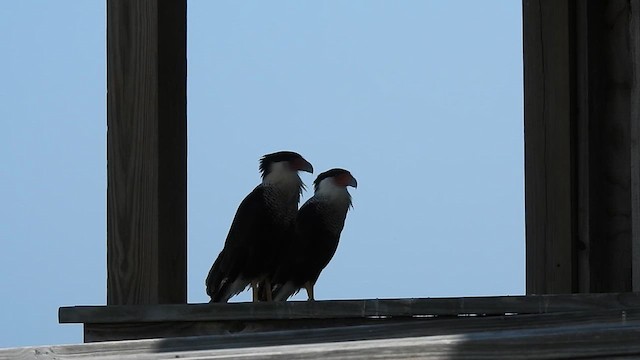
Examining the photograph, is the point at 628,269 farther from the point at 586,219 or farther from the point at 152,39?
the point at 152,39

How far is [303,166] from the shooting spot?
664 centimetres

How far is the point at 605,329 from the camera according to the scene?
63.7 inches

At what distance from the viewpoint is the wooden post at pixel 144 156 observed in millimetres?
3594

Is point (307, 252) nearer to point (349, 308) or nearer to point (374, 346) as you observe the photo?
point (349, 308)

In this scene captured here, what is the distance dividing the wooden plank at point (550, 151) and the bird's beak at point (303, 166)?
2229 mm

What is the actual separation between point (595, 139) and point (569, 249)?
0.37 m

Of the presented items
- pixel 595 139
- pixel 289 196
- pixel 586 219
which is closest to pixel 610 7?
pixel 595 139

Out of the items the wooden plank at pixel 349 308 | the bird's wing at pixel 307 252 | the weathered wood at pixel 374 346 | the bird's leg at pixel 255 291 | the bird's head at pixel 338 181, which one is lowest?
the weathered wood at pixel 374 346

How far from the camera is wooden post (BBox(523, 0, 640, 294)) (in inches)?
170

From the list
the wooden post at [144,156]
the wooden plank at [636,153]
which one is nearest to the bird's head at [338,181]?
the wooden post at [144,156]

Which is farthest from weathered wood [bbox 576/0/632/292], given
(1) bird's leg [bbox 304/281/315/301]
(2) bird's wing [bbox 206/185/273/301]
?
(1) bird's leg [bbox 304/281/315/301]

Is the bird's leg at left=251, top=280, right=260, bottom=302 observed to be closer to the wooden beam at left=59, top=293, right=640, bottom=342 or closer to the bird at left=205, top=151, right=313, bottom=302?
the bird at left=205, top=151, right=313, bottom=302

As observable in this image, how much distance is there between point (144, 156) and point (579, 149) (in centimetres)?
156

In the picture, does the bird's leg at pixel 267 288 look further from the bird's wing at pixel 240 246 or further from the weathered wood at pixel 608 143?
the weathered wood at pixel 608 143
